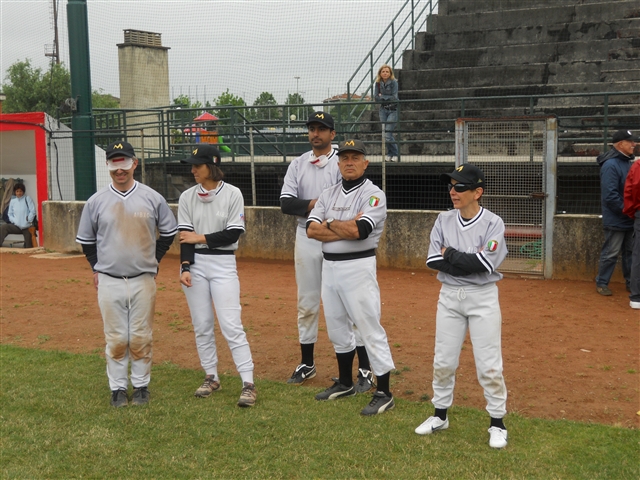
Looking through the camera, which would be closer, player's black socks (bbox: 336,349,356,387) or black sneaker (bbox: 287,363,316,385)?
player's black socks (bbox: 336,349,356,387)

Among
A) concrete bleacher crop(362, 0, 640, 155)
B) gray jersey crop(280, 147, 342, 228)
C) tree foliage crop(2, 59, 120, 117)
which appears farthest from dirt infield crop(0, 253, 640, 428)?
tree foliage crop(2, 59, 120, 117)

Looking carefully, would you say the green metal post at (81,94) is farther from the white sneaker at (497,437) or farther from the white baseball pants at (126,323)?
the white sneaker at (497,437)

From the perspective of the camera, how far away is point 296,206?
6.06 meters

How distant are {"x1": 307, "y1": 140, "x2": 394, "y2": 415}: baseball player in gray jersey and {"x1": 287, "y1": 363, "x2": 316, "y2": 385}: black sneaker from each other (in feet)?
3.03

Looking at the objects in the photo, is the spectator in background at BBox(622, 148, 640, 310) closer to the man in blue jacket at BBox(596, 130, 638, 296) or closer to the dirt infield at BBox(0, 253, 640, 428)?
the dirt infield at BBox(0, 253, 640, 428)

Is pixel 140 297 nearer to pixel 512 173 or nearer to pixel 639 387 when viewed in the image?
pixel 639 387

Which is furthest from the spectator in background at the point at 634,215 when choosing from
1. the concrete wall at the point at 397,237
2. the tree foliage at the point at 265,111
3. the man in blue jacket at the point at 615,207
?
the tree foliage at the point at 265,111

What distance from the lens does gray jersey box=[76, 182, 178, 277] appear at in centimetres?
555

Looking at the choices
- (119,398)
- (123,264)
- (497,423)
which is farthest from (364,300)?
(119,398)

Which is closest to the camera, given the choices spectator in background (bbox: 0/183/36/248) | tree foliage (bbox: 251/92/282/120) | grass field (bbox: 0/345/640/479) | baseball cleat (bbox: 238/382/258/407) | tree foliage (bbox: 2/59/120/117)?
grass field (bbox: 0/345/640/479)

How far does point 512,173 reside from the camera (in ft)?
34.9

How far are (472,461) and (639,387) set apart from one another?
220 centimetres

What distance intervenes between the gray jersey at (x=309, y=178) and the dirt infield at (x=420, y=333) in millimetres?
1615

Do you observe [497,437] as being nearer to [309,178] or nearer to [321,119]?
[309,178]
